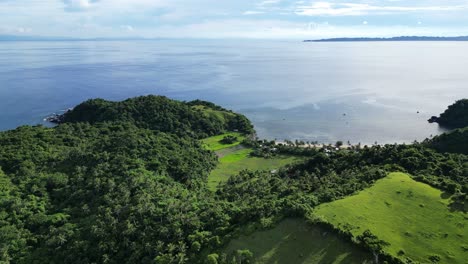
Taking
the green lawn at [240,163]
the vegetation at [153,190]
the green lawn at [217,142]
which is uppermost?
the vegetation at [153,190]

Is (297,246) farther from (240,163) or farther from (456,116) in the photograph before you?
(456,116)

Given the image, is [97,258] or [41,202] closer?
[97,258]

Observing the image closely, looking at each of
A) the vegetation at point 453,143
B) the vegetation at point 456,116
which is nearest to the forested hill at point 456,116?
the vegetation at point 456,116

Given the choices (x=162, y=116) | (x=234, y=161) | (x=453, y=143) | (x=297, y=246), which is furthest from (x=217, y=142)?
(x=297, y=246)

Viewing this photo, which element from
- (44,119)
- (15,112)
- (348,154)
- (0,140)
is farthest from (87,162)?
(15,112)

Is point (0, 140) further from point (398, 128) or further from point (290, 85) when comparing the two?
point (290, 85)

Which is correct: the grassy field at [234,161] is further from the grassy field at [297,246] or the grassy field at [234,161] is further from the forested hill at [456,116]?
the forested hill at [456,116]

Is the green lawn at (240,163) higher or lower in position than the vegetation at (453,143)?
lower
